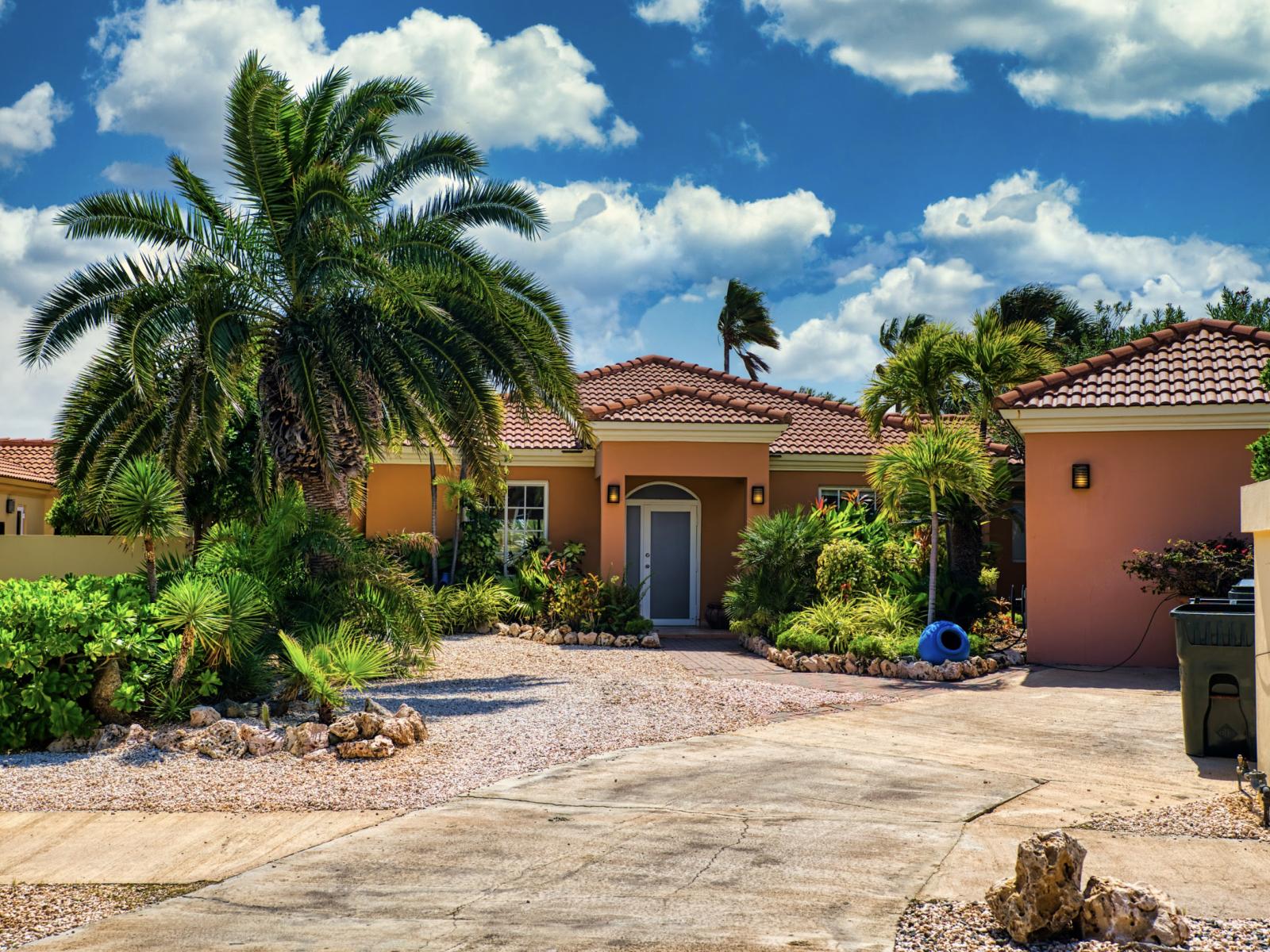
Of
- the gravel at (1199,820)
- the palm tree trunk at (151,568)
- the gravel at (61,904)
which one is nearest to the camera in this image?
the gravel at (61,904)

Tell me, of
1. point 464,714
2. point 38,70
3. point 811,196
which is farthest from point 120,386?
point 811,196

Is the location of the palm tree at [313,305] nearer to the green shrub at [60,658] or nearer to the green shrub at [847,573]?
the green shrub at [60,658]

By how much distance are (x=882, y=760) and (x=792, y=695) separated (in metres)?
3.46

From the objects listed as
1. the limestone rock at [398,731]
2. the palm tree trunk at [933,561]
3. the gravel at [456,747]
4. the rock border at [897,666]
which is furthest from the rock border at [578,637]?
the limestone rock at [398,731]

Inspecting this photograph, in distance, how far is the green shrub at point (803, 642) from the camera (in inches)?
598

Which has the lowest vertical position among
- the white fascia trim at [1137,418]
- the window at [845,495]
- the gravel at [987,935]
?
the gravel at [987,935]

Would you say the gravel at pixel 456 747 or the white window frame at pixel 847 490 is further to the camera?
the white window frame at pixel 847 490

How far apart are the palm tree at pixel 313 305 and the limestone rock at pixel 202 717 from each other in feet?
11.6

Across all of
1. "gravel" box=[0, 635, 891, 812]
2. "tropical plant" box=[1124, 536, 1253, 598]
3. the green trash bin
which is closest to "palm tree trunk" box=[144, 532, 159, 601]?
"gravel" box=[0, 635, 891, 812]

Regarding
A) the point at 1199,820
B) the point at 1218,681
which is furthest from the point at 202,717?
the point at 1218,681

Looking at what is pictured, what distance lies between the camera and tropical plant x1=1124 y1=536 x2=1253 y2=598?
13.4m

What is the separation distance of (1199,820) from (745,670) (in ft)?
26.8

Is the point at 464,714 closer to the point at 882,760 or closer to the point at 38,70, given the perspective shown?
the point at 882,760

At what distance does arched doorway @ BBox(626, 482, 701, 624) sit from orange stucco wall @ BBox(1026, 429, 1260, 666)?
7.23 m
